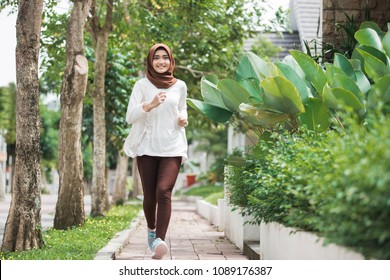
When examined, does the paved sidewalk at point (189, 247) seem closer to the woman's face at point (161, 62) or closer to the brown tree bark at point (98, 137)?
the woman's face at point (161, 62)

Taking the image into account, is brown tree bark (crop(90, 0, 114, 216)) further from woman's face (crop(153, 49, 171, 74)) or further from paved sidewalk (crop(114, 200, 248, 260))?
woman's face (crop(153, 49, 171, 74))

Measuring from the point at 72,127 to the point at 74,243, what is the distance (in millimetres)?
3376

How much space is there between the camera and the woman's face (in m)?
8.04

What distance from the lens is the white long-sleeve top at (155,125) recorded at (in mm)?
7965

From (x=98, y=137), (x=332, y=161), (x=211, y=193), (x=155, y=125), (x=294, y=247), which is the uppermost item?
(x=155, y=125)

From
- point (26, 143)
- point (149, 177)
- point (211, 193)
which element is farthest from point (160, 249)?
point (211, 193)

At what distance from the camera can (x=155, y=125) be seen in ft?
26.3

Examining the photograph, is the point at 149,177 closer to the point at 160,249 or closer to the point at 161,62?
the point at 160,249

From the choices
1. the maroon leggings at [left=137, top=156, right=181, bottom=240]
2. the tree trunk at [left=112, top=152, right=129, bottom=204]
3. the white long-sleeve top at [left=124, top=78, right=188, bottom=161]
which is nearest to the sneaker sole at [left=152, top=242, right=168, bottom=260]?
the maroon leggings at [left=137, top=156, right=181, bottom=240]

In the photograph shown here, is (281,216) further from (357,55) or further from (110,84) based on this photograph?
(110,84)

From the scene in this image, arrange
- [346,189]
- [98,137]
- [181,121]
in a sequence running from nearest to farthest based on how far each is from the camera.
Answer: [346,189]
[181,121]
[98,137]

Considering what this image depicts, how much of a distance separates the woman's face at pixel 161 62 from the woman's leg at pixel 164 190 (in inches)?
34.5

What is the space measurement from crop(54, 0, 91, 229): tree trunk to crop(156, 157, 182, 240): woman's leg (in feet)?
16.1

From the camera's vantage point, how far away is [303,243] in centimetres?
597
